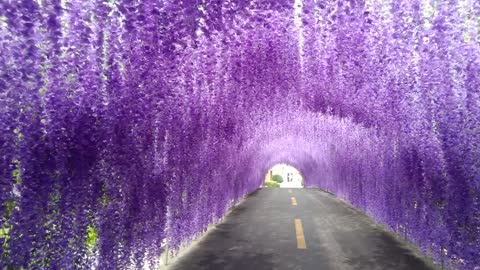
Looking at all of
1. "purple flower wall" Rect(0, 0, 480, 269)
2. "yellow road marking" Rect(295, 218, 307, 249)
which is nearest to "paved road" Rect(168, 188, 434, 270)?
"yellow road marking" Rect(295, 218, 307, 249)

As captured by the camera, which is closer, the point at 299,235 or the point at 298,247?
the point at 298,247

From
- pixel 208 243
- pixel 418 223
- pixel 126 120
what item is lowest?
pixel 208 243

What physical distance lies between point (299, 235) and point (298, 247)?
171cm

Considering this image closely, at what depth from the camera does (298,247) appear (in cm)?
968

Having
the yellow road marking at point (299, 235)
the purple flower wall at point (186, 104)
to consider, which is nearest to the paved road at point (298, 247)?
the yellow road marking at point (299, 235)

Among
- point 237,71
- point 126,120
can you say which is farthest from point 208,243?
point 126,120

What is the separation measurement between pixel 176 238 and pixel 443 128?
17.5ft

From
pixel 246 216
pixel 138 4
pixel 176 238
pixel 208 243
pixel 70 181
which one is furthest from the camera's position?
pixel 246 216

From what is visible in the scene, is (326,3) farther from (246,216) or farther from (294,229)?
(246,216)

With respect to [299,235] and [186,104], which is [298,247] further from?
[186,104]

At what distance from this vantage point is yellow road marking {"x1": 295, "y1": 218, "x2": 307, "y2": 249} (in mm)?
9914

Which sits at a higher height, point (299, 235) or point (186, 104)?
point (186, 104)

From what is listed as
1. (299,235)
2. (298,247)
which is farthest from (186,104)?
(299,235)

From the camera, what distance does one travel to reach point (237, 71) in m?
8.87
